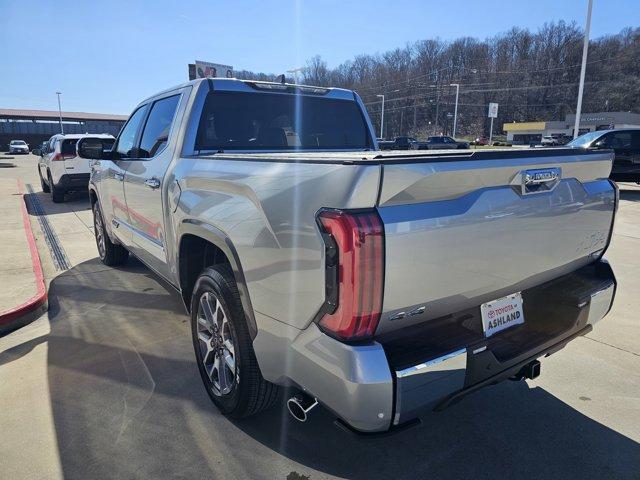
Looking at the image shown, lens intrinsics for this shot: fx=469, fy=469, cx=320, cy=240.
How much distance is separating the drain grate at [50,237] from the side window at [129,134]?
2.29m

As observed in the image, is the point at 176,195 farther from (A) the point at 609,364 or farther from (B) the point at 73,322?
(A) the point at 609,364

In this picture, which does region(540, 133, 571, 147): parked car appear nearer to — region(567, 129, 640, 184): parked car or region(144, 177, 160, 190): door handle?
region(567, 129, 640, 184): parked car

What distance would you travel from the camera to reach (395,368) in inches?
71.3

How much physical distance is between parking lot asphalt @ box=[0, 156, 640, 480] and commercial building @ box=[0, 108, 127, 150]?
247ft

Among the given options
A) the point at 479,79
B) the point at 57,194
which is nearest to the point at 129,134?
the point at 57,194

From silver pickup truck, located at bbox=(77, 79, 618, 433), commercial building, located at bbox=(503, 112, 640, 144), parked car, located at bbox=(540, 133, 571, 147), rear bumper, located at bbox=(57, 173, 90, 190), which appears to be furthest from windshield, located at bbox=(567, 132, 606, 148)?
commercial building, located at bbox=(503, 112, 640, 144)

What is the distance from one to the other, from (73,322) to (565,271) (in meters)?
4.22

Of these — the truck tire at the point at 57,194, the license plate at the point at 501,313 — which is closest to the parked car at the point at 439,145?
the truck tire at the point at 57,194

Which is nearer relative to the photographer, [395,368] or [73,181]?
[395,368]

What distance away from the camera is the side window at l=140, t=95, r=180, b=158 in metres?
3.84

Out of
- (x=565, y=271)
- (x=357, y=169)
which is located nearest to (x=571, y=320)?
(x=565, y=271)

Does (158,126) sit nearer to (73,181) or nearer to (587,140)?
(73,181)

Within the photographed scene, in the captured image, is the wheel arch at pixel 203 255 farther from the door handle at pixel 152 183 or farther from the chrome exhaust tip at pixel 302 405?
the door handle at pixel 152 183

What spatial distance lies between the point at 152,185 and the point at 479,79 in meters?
101
